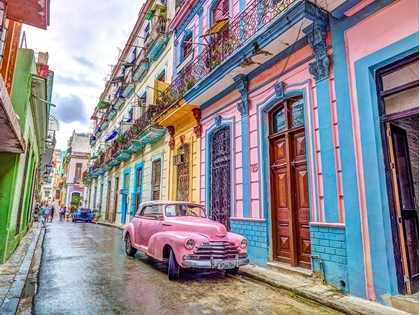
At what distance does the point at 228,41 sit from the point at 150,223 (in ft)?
18.2

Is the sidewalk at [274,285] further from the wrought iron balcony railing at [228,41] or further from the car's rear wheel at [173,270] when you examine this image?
the wrought iron balcony railing at [228,41]

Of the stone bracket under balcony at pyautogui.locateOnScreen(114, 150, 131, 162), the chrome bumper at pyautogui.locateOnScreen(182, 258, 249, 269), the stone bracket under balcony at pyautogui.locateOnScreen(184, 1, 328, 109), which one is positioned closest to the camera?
the chrome bumper at pyautogui.locateOnScreen(182, 258, 249, 269)

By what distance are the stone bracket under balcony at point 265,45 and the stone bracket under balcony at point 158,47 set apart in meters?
6.29

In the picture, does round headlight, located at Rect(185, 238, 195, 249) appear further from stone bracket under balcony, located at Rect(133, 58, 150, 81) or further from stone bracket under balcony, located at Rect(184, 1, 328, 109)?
stone bracket under balcony, located at Rect(133, 58, 150, 81)

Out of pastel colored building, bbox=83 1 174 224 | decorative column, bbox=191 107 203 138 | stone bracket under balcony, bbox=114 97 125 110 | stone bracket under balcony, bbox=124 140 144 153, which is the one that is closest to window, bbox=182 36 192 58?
pastel colored building, bbox=83 1 174 224

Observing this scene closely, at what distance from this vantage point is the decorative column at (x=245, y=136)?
25.0 feet

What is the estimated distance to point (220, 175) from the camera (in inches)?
365

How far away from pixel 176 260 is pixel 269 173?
3.16m

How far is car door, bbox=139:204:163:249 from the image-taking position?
22.9 ft

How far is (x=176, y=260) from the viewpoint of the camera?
5.61 m

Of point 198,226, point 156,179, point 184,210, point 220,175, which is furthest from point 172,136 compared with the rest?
point 198,226

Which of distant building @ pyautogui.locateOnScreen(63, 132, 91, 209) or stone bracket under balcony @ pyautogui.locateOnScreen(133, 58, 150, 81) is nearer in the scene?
stone bracket under balcony @ pyautogui.locateOnScreen(133, 58, 150, 81)

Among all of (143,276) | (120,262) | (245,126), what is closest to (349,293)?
(143,276)

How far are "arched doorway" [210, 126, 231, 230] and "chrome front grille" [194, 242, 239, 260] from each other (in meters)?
2.86
